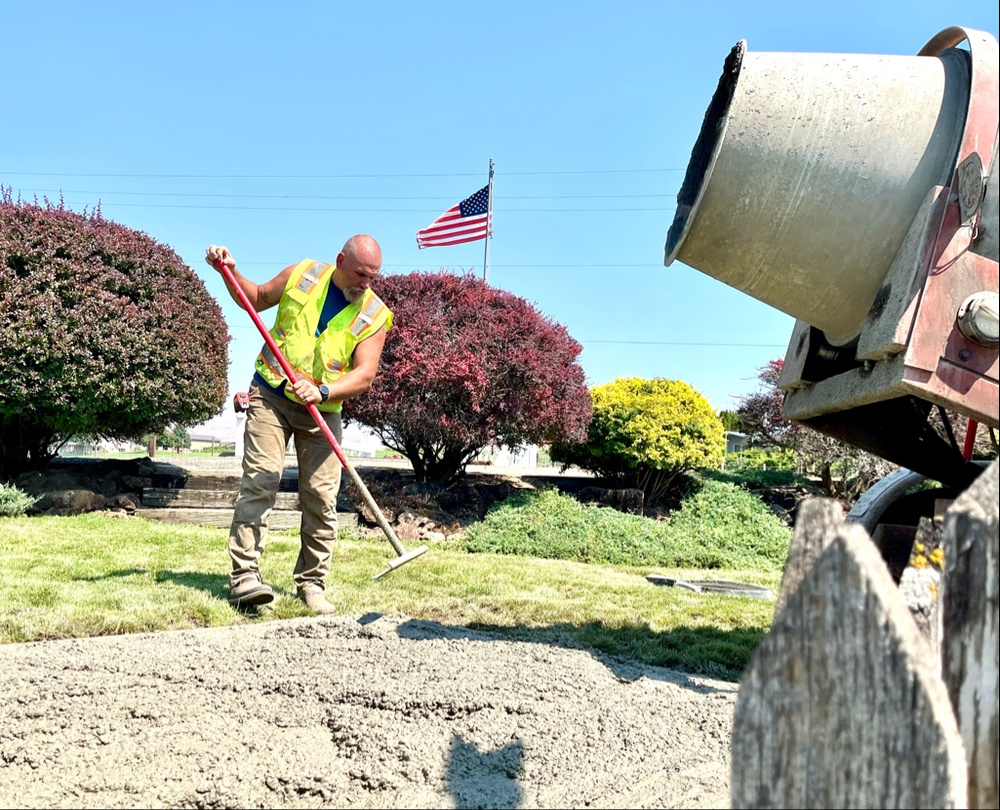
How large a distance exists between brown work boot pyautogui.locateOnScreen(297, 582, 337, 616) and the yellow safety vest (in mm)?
1066

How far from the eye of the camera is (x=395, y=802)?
2.12 metres

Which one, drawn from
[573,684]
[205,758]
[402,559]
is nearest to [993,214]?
[573,684]

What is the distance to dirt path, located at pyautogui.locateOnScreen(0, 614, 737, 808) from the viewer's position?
86.2 inches

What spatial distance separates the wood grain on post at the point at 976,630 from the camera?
954mm

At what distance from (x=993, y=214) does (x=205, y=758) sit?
2.78 metres

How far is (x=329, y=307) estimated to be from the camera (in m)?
4.60

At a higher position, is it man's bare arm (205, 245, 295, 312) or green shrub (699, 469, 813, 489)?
man's bare arm (205, 245, 295, 312)

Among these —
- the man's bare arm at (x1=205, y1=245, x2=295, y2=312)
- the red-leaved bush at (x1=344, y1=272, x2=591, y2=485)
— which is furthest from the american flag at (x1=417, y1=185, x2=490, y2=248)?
the man's bare arm at (x1=205, y1=245, x2=295, y2=312)

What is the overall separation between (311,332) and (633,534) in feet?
17.9

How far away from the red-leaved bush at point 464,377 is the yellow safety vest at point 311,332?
490 centimetres

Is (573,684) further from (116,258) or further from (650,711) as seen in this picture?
(116,258)

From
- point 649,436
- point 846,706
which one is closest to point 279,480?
point 846,706

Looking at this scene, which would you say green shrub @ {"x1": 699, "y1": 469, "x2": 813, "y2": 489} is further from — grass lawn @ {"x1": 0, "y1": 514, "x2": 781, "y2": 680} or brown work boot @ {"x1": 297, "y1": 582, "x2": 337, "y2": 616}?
brown work boot @ {"x1": 297, "y1": 582, "x2": 337, "y2": 616}

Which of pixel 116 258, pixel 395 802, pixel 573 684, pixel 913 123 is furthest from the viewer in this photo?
pixel 116 258
